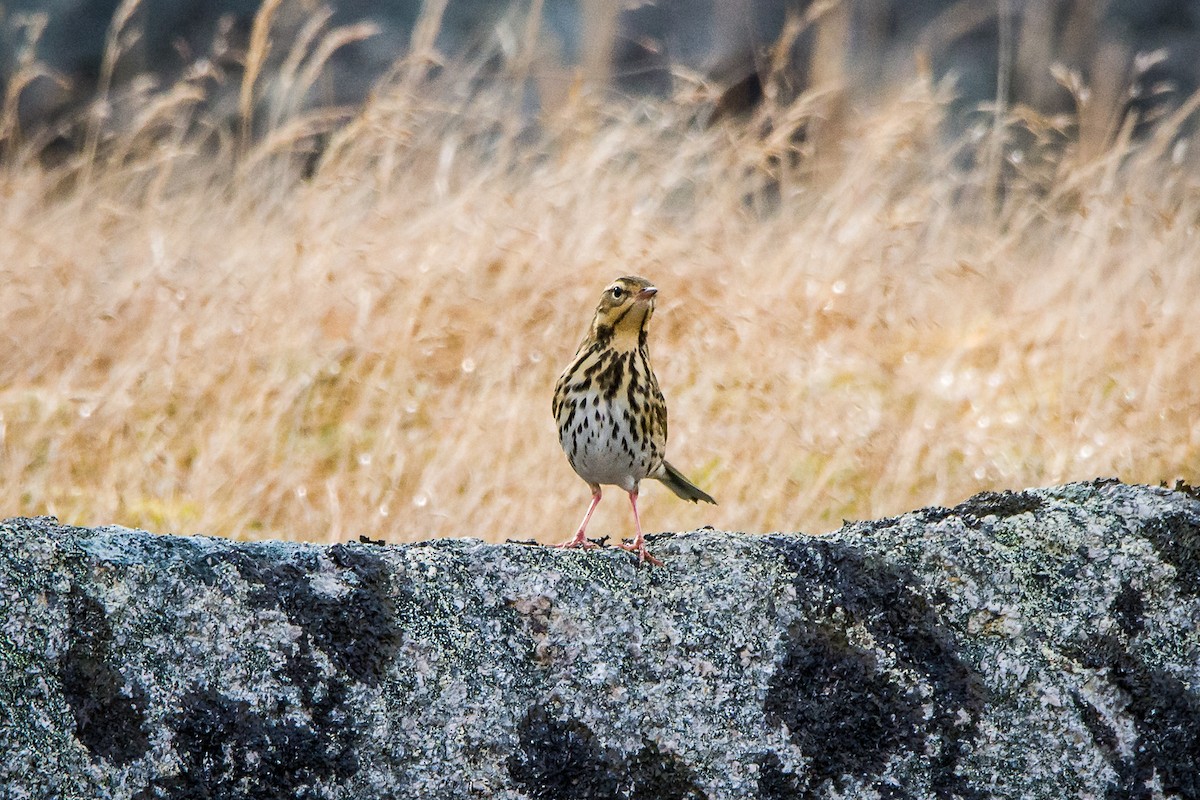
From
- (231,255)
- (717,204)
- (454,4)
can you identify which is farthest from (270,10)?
(454,4)

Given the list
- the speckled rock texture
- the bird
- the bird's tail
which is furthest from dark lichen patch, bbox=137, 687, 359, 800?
the bird's tail

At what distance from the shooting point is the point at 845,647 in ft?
6.51

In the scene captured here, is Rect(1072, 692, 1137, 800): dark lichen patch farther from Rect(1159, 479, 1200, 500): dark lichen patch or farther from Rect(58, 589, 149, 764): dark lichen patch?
Rect(58, 589, 149, 764): dark lichen patch

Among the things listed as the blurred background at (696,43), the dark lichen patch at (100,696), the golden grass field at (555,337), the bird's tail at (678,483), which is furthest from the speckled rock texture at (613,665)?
the blurred background at (696,43)

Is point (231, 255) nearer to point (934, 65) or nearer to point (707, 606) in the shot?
point (707, 606)

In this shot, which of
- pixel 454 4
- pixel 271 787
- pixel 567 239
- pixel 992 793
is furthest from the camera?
pixel 454 4

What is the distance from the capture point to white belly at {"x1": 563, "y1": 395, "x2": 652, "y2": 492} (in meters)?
2.93

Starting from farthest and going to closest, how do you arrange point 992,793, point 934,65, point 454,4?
1. point 934,65
2. point 454,4
3. point 992,793

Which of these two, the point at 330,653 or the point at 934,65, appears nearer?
the point at 330,653

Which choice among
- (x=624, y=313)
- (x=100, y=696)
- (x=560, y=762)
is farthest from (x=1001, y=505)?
(x=100, y=696)

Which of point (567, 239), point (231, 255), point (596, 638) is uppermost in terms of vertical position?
point (596, 638)

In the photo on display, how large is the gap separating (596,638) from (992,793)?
0.59m

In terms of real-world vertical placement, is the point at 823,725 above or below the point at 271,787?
above

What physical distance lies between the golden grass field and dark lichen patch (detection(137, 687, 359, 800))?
6.85ft
